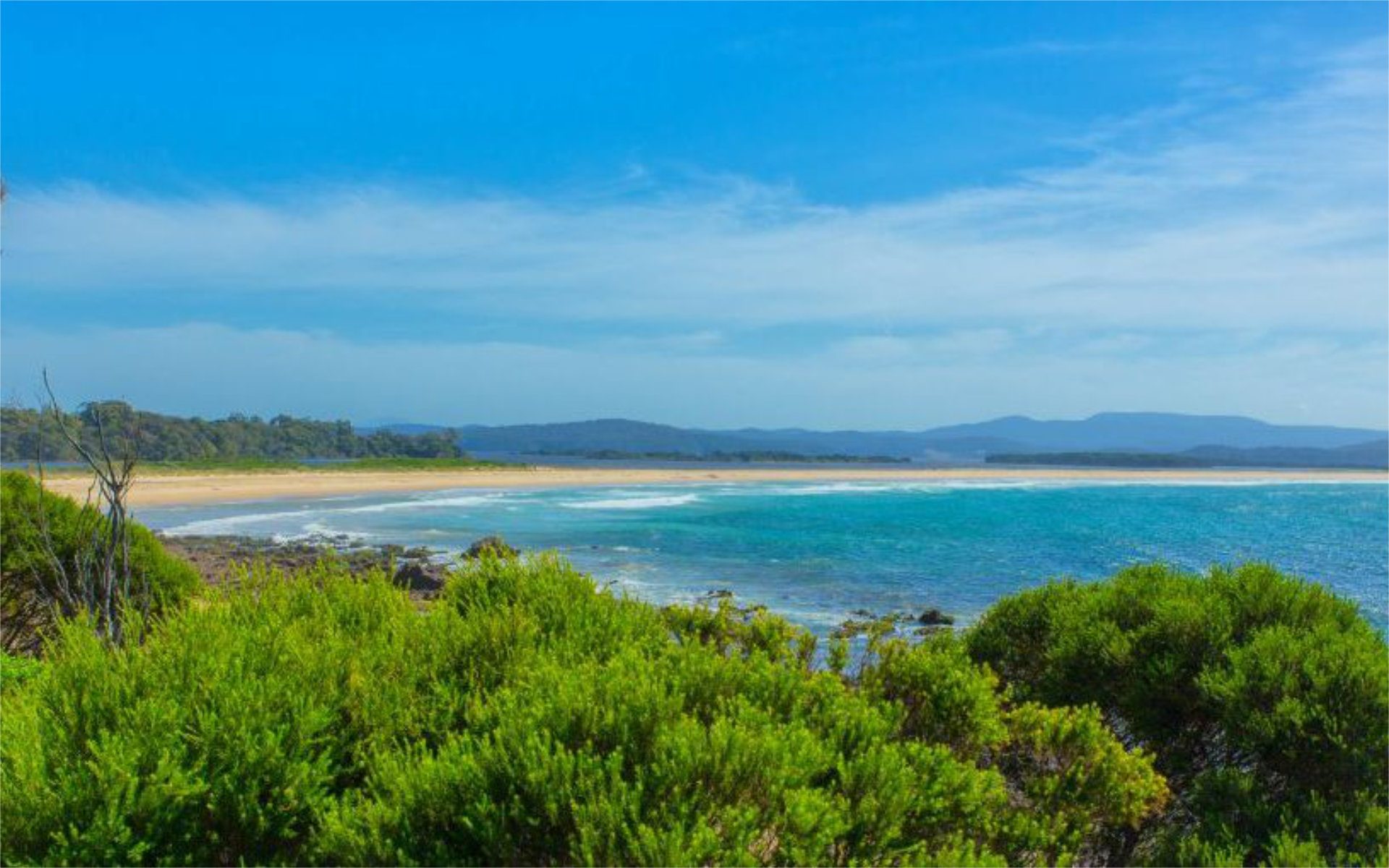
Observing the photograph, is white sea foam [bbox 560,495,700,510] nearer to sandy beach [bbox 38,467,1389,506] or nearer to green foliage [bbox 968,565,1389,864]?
sandy beach [bbox 38,467,1389,506]

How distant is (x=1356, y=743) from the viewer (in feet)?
18.7

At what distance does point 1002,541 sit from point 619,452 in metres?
134

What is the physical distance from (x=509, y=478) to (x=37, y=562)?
7749 cm

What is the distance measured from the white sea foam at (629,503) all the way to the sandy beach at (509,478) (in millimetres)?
15060

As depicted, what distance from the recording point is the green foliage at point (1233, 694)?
18.0ft

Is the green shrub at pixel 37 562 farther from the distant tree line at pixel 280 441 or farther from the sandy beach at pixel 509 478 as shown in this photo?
the distant tree line at pixel 280 441

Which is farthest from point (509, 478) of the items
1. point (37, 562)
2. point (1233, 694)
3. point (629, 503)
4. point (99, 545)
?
point (1233, 694)

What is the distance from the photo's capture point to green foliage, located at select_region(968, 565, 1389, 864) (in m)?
5.50

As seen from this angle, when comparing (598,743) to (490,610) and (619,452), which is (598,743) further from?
(619,452)

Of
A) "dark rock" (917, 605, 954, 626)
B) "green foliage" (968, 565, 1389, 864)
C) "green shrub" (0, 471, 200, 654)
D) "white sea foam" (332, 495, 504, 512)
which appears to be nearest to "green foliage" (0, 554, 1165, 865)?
"green foliage" (968, 565, 1389, 864)

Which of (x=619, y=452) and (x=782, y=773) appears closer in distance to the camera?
(x=782, y=773)

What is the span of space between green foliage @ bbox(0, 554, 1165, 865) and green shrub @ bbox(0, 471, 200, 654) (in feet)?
27.3

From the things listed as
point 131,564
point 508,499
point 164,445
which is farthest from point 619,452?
point 131,564

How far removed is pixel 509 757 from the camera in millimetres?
3861
